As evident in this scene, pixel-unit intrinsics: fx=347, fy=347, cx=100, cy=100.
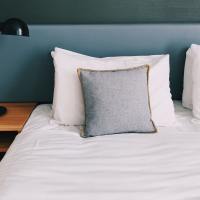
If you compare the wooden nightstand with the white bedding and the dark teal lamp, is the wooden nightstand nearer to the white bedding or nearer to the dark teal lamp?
the white bedding

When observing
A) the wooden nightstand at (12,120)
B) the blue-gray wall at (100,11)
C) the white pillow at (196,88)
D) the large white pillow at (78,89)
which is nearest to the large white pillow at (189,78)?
the white pillow at (196,88)

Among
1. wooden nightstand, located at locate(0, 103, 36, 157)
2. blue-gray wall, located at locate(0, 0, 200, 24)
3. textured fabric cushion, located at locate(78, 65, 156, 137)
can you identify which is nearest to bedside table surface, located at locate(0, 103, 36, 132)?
wooden nightstand, located at locate(0, 103, 36, 157)

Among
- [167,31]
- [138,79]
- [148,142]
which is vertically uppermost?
[167,31]

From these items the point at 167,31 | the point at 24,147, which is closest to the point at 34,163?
the point at 24,147

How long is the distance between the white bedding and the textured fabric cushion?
0.18ft

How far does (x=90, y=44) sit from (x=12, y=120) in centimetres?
68

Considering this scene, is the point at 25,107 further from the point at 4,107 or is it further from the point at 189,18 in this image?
the point at 189,18

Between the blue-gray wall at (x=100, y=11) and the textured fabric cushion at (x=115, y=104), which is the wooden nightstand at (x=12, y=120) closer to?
the textured fabric cushion at (x=115, y=104)

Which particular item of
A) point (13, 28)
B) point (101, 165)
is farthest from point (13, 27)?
point (101, 165)

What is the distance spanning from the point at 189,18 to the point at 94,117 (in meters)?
1.03

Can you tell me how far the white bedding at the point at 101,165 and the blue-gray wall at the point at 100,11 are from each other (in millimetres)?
762

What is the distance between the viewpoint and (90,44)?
222 centimetres

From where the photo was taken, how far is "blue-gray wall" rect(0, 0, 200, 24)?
2.31m

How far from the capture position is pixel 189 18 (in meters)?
2.35
